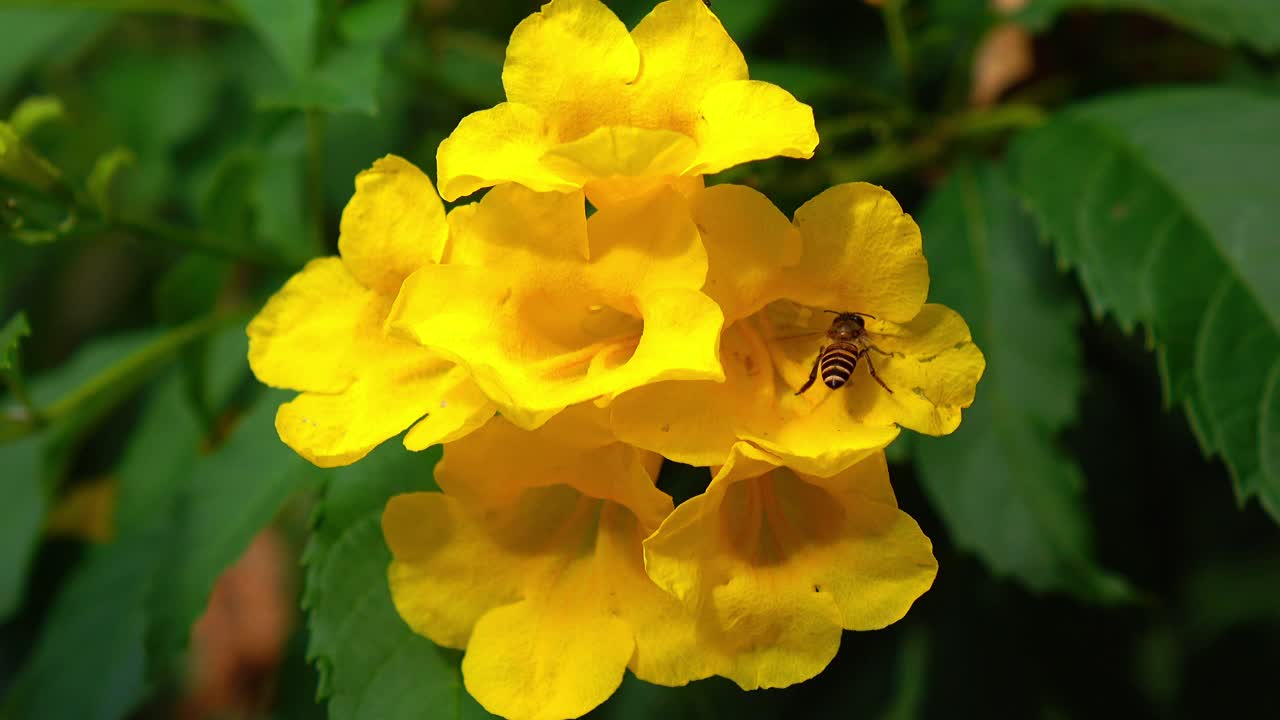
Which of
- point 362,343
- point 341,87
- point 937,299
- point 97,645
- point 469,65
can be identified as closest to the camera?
point 362,343

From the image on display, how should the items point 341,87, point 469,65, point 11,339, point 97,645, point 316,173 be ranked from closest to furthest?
point 11,339
point 341,87
point 316,173
point 97,645
point 469,65

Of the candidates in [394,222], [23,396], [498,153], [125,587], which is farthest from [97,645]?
[498,153]

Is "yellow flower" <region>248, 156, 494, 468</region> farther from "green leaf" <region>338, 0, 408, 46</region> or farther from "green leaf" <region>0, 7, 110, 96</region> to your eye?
"green leaf" <region>0, 7, 110, 96</region>

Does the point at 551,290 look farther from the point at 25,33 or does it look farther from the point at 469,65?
the point at 25,33

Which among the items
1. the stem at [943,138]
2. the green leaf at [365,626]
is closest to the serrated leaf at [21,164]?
the green leaf at [365,626]

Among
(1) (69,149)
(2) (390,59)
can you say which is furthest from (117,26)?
(2) (390,59)

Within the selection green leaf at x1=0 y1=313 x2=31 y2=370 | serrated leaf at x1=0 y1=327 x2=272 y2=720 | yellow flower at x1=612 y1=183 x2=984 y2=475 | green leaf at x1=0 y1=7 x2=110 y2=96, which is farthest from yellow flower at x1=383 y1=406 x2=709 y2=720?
green leaf at x1=0 y1=7 x2=110 y2=96

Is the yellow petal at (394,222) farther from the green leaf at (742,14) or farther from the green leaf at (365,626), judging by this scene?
the green leaf at (742,14)

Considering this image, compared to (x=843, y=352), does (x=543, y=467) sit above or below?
below
